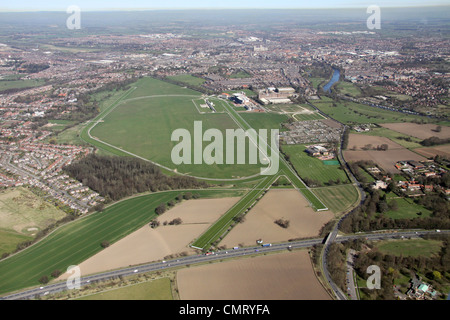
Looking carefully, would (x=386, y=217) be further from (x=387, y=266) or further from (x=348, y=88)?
(x=348, y=88)

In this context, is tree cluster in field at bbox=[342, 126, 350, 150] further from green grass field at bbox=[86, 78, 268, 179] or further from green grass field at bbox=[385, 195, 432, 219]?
green grass field at bbox=[385, 195, 432, 219]

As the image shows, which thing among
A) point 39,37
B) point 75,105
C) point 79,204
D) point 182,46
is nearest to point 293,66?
point 182,46

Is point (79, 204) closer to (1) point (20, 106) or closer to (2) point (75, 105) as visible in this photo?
(2) point (75, 105)

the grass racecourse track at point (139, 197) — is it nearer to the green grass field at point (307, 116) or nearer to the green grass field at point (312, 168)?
the green grass field at point (312, 168)

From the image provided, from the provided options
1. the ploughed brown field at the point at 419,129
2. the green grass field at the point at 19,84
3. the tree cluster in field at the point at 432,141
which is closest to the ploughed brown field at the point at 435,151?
the tree cluster in field at the point at 432,141

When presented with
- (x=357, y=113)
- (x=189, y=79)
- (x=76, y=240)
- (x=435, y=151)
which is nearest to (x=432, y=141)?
(x=435, y=151)
